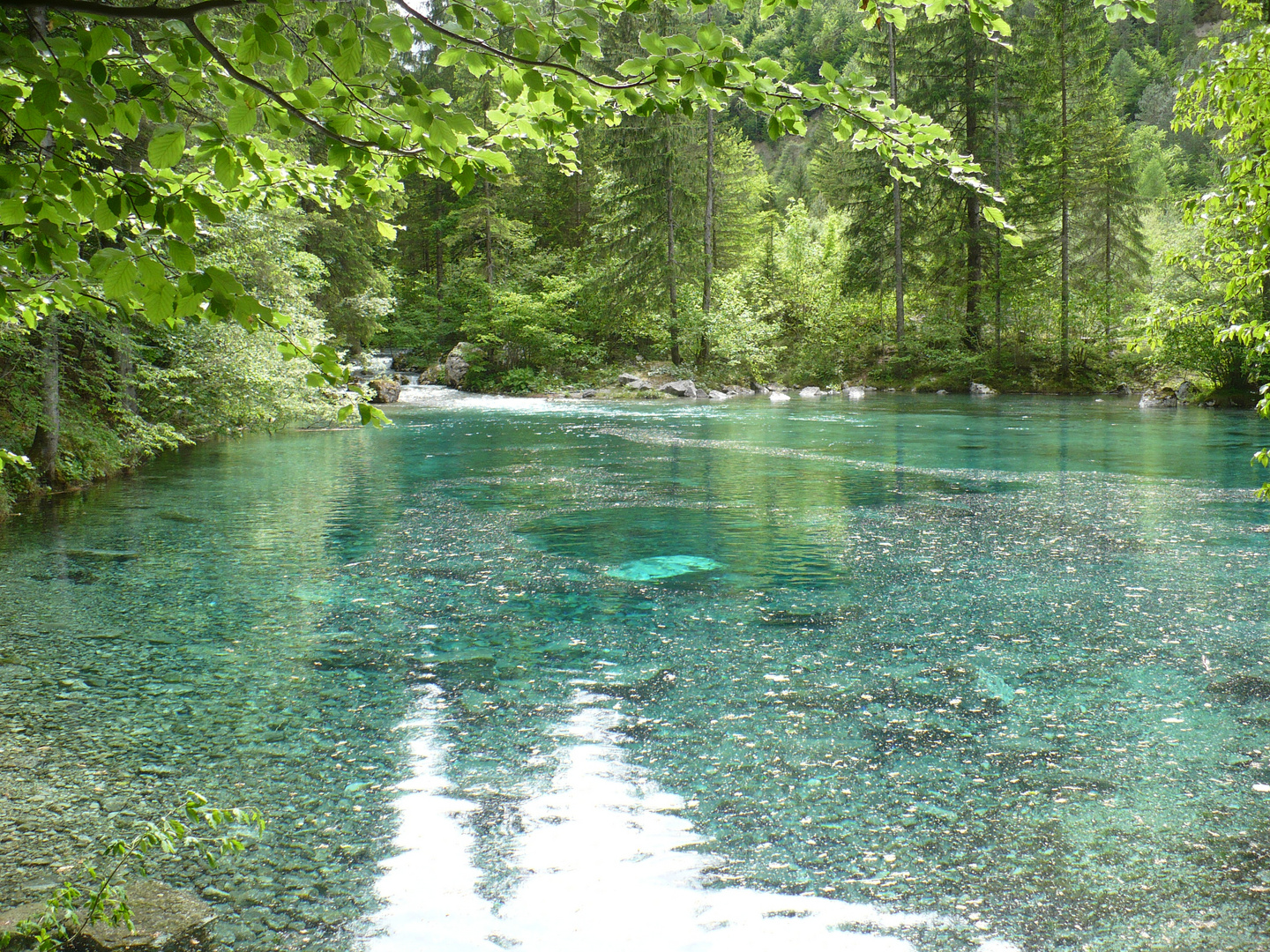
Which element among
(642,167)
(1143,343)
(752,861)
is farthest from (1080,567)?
(642,167)

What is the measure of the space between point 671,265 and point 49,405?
29213 millimetres

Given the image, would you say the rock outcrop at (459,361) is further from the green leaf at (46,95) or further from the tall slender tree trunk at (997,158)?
the green leaf at (46,95)

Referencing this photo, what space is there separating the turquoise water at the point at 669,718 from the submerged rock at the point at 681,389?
899 inches

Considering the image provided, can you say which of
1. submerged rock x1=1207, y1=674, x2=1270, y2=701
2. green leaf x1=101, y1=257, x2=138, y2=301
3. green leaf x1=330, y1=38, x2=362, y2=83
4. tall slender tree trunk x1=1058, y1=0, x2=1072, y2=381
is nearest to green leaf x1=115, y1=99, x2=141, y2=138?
green leaf x1=101, y1=257, x2=138, y2=301

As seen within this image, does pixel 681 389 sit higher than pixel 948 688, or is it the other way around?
pixel 681 389

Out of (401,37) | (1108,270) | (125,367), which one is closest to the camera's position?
(401,37)

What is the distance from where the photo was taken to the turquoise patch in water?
24.6 ft

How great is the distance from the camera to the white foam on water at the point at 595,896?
116 inches

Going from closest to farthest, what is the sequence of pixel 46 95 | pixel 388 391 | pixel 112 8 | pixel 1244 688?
pixel 112 8 < pixel 46 95 < pixel 1244 688 < pixel 388 391

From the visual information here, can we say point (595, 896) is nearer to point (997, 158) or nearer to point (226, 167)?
point (226, 167)

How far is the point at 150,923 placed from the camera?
2891 millimetres

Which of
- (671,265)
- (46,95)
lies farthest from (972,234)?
(46,95)

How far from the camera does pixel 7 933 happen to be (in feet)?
8.17

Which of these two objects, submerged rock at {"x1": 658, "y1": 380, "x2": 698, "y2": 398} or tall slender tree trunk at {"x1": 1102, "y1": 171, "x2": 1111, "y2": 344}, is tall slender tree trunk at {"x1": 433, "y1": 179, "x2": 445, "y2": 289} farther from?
tall slender tree trunk at {"x1": 1102, "y1": 171, "x2": 1111, "y2": 344}
